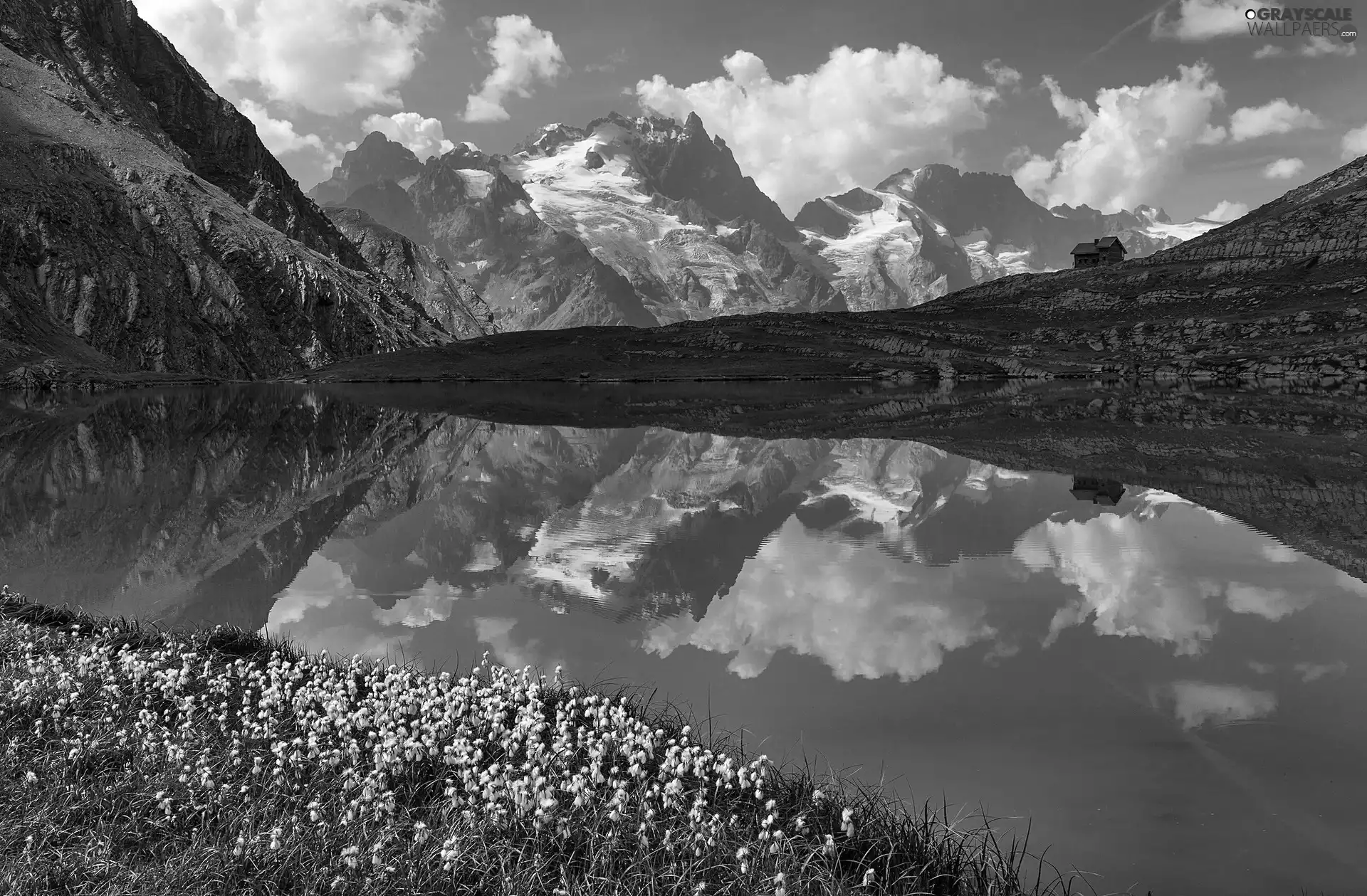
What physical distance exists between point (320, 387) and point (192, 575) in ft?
491

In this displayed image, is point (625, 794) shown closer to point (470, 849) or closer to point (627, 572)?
point (470, 849)

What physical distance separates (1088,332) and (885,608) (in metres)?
152

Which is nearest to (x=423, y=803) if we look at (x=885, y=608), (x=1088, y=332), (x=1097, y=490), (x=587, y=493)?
(x=885, y=608)

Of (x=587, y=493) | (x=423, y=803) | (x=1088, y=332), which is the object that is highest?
(x=1088, y=332)

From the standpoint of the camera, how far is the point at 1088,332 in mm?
150875

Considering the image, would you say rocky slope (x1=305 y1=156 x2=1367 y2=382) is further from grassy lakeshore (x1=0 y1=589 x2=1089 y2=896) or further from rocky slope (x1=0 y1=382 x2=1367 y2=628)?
grassy lakeshore (x1=0 y1=589 x2=1089 y2=896)

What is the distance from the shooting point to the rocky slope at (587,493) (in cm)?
2189

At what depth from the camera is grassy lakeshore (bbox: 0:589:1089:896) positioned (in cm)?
822

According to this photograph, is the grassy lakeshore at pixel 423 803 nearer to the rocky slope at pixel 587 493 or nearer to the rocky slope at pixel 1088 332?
the rocky slope at pixel 587 493

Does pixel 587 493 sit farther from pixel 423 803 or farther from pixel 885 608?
pixel 423 803

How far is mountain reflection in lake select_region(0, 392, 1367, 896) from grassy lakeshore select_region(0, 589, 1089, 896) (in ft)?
5.89

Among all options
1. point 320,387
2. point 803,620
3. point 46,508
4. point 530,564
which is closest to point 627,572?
point 530,564

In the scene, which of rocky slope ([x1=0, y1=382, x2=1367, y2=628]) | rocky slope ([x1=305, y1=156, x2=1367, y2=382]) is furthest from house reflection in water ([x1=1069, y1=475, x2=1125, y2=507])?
rocky slope ([x1=305, y1=156, x2=1367, y2=382])

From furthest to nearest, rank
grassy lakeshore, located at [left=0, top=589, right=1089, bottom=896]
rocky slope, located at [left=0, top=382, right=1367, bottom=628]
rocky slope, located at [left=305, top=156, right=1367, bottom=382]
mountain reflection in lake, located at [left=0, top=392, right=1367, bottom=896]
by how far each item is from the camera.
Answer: rocky slope, located at [left=305, top=156, right=1367, bottom=382], rocky slope, located at [left=0, top=382, right=1367, bottom=628], mountain reflection in lake, located at [left=0, top=392, right=1367, bottom=896], grassy lakeshore, located at [left=0, top=589, right=1089, bottom=896]
